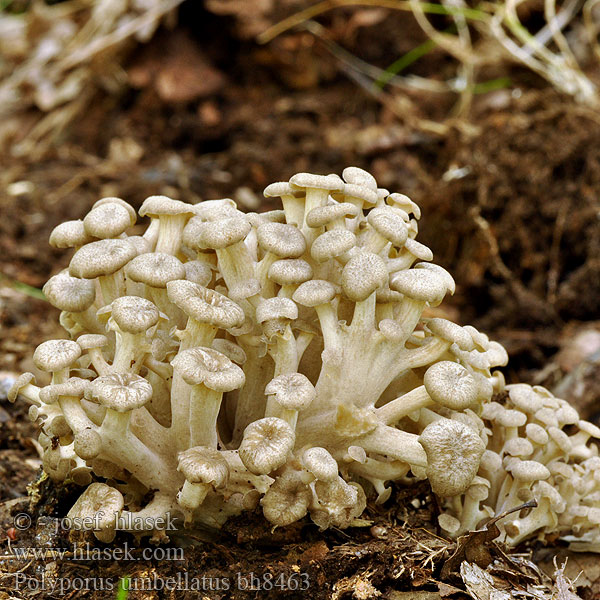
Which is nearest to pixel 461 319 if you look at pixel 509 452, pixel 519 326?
pixel 519 326

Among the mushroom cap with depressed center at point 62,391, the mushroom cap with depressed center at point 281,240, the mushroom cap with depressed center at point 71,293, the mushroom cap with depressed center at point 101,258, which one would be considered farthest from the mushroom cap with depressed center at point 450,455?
the mushroom cap with depressed center at point 71,293

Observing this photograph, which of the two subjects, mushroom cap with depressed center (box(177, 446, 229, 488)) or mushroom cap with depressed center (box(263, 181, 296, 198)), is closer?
mushroom cap with depressed center (box(177, 446, 229, 488))

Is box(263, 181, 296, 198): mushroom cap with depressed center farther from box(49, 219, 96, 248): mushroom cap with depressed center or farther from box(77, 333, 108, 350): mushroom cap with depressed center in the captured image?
box(77, 333, 108, 350): mushroom cap with depressed center

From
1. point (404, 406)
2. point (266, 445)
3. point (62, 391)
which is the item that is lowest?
point (404, 406)

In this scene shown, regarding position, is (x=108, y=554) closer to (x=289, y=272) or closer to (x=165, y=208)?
(x=289, y=272)

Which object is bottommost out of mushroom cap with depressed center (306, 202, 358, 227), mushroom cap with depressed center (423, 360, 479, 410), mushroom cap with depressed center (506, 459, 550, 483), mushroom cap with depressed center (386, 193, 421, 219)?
mushroom cap with depressed center (506, 459, 550, 483)

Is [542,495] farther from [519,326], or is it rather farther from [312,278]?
[519,326]

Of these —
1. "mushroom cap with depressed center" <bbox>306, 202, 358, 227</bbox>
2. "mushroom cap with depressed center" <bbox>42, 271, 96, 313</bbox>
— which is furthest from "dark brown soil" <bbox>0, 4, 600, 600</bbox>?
"mushroom cap with depressed center" <bbox>306, 202, 358, 227</bbox>

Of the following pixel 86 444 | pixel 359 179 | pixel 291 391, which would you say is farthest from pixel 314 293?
pixel 86 444
